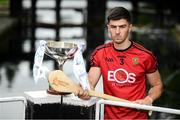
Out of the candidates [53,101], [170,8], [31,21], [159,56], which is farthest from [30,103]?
[170,8]

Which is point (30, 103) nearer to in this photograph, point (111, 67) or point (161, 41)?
point (111, 67)

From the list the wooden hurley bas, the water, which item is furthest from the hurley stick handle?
the water

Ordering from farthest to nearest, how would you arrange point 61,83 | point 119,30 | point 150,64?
point 150,64, point 119,30, point 61,83

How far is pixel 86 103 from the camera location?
12.6 ft

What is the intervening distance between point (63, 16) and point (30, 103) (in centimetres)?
2683

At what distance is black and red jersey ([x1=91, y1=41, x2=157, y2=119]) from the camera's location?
12.8 ft

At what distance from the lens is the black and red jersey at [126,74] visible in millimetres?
3891

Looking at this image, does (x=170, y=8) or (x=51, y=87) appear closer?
(x=51, y=87)

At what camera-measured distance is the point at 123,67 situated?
3.91m

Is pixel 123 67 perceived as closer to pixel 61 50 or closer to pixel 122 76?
pixel 122 76

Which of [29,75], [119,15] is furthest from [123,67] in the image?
[29,75]

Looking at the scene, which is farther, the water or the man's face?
the water

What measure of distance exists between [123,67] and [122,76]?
0.22 ft

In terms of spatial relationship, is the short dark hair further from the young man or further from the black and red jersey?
the black and red jersey
